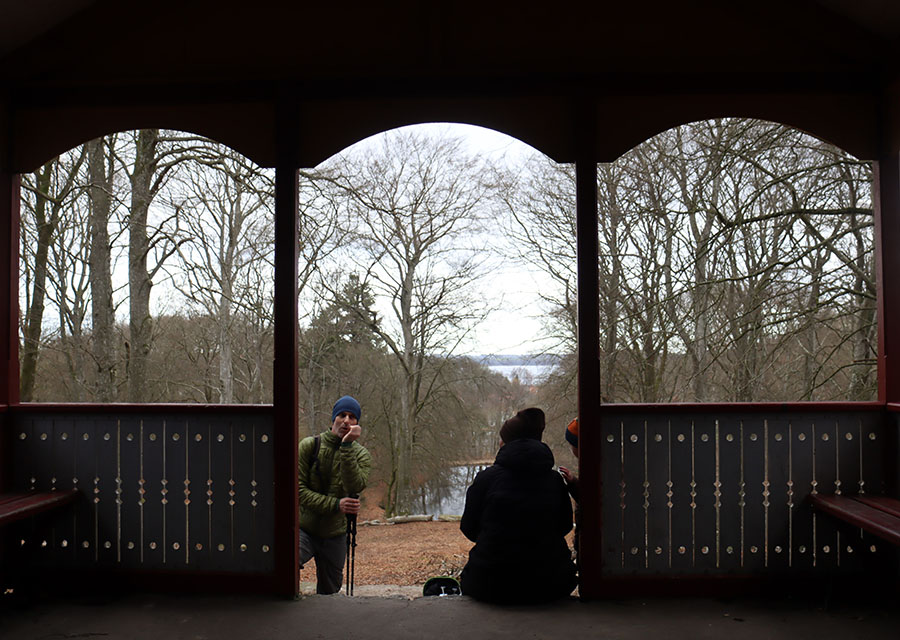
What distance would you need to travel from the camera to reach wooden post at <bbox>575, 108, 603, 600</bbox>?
325 cm

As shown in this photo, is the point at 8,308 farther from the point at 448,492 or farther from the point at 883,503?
the point at 448,492

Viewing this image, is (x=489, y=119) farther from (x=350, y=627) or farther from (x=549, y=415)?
(x=549, y=415)

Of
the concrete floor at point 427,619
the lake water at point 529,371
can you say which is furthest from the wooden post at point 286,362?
the lake water at point 529,371

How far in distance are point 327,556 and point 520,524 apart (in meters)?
1.52

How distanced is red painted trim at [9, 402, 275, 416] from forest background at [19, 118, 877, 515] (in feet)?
14.8

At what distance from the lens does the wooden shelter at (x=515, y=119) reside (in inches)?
129

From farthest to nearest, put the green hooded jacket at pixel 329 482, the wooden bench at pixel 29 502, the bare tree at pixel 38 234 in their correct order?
the bare tree at pixel 38 234 → the green hooded jacket at pixel 329 482 → the wooden bench at pixel 29 502

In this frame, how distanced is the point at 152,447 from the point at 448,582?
6.29ft

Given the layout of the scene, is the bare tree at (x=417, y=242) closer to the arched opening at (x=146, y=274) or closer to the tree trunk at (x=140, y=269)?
the arched opening at (x=146, y=274)

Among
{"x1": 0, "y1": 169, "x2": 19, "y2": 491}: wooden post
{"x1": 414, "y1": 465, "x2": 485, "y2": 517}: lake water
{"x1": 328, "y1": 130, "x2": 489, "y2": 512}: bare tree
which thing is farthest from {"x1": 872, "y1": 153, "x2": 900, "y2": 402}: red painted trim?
{"x1": 414, "y1": 465, "x2": 485, "y2": 517}: lake water

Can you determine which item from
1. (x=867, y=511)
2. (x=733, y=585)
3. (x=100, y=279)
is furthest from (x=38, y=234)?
(x=867, y=511)

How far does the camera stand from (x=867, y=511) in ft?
9.56

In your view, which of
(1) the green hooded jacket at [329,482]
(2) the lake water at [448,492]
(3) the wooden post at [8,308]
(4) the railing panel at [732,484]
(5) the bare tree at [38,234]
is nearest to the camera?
(4) the railing panel at [732,484]

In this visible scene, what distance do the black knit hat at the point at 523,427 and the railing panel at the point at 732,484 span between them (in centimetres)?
39
